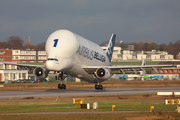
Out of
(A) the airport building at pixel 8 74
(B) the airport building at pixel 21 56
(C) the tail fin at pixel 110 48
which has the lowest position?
(A) the airport building at pixel 8 74

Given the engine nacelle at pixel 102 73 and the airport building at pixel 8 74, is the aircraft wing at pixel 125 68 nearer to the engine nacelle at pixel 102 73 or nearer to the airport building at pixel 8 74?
the engine nacelle at pixel 102 73

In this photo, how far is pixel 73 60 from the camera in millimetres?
41750

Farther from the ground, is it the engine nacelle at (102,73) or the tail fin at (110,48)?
the tail fin at (110,48)

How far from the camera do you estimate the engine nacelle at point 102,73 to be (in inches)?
1744

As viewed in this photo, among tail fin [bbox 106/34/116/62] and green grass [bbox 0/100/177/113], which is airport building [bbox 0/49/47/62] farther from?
green grass [bbox 0/100/177/113]

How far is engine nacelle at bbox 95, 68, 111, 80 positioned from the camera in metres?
44.3

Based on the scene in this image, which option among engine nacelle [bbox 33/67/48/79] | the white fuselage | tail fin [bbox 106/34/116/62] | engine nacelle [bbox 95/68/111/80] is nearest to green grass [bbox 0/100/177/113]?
the white fuselage

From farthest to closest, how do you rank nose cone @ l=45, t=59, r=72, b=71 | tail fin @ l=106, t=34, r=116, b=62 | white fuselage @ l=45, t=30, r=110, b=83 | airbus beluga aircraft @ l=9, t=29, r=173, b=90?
tail fin @ l=106, t=34, r=116, b=62 → airbus beluga aircraft @ l=9, t=29, r=173, b=90 → white fuselage @ l=45, t=30, r=110, b=83 → nose cone @ l=45, t=59, r=72, b=71

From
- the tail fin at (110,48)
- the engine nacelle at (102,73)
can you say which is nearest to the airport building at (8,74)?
the tail fin at (110,48)

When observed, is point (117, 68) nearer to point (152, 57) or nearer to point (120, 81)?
point (120, 81)

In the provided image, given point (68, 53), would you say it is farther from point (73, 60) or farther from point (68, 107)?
point (68, 107)

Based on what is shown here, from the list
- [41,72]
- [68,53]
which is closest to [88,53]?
[68,53]

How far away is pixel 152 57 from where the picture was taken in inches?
7736

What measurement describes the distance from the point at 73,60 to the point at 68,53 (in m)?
1.60
